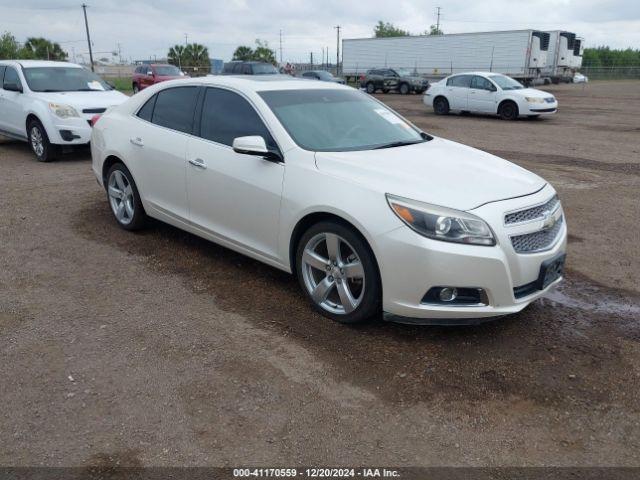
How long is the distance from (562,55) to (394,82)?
1159 centimetres

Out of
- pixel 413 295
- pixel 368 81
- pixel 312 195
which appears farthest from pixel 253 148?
pixel 368 81

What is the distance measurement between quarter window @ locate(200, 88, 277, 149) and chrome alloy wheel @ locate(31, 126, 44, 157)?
21.6ft

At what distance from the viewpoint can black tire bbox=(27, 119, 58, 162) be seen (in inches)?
396

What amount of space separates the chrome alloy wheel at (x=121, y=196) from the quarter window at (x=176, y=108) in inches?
31.6

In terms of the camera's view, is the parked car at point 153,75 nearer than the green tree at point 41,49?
Yes

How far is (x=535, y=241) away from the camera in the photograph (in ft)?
12.1

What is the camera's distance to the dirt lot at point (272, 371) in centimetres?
282

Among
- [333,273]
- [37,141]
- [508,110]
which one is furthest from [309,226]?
[508,110]

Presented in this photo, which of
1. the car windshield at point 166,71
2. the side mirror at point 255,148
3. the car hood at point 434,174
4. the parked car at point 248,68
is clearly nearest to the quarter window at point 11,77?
the side mirror at point 255,148

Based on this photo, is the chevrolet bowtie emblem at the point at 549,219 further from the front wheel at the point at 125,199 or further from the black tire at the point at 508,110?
the black tire at the point at 508,110

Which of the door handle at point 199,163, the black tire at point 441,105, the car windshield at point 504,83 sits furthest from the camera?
the black tire at point 441,105

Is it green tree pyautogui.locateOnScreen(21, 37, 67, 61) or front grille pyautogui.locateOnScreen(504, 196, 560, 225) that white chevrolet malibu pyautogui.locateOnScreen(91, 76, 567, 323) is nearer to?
front grille pyautogui.locateOnScreen(504, 196, 560, 225)

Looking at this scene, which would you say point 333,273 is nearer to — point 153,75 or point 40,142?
point 40,142

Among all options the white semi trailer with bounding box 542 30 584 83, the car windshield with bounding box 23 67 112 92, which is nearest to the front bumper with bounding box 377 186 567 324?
the car windshield with bounding box 23 67 112 92
